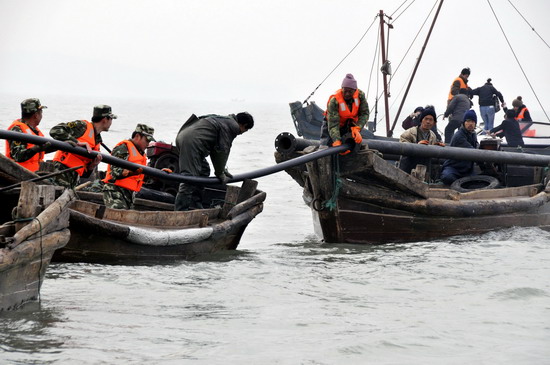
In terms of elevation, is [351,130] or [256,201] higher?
[351,130]

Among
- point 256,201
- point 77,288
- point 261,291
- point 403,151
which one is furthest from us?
point 403,151

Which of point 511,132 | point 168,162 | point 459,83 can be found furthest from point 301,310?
point 459,83

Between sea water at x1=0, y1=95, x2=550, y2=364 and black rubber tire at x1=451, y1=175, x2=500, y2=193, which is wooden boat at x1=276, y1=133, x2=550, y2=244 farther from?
sea water at x1=0, y1=95, x2=550, y2=364

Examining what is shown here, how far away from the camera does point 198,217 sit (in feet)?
30.2

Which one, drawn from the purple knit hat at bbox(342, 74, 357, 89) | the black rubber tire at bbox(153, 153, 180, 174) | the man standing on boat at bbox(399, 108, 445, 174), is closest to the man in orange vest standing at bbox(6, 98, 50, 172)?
the black rubber tire at bbox(153, 153, 180, 174)

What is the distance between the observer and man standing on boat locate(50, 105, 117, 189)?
838 centimetres

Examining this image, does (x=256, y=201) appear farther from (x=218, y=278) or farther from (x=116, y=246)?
(x=116, y=246)

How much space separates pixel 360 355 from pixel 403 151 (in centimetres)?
524

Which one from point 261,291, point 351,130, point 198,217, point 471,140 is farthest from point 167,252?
point 471,140

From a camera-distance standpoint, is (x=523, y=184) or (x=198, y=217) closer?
(x=198, y=217)

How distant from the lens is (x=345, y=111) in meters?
10.7

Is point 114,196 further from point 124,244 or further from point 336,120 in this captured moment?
point 336,120

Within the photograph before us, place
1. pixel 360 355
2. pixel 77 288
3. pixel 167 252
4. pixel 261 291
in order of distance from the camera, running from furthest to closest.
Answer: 1. pixel 167 252
2. pixel 261 291
3. pixel 77 288
4. pixel 360 355

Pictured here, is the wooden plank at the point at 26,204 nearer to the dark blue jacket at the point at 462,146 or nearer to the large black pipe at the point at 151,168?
the large black pipe at the point at 151,168
